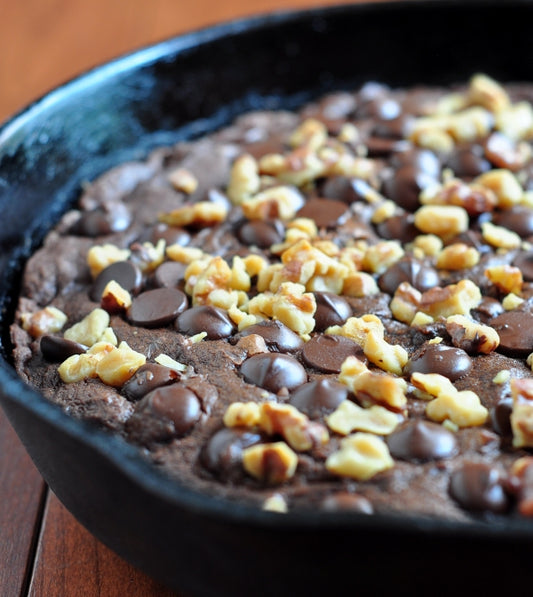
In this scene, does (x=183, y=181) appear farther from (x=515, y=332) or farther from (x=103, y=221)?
(x=515, y=332)

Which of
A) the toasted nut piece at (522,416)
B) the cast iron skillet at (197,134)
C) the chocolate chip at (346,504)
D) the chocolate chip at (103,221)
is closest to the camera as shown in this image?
the cast iron skillet at (197,134)

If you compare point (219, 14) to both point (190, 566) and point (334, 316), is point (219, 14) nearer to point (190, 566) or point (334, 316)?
point (334, 316)

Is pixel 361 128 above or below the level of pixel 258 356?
below

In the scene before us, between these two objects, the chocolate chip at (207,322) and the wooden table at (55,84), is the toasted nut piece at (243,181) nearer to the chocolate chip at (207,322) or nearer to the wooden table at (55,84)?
the chocolate chip at (207,322)

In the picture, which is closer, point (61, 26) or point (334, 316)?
point (334, 316)

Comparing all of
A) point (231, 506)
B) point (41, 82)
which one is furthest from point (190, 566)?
point (41, 82)

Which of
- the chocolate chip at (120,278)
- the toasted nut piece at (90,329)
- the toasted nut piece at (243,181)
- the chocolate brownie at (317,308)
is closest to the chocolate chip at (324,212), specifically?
the chocolate brownie at (317,308)
